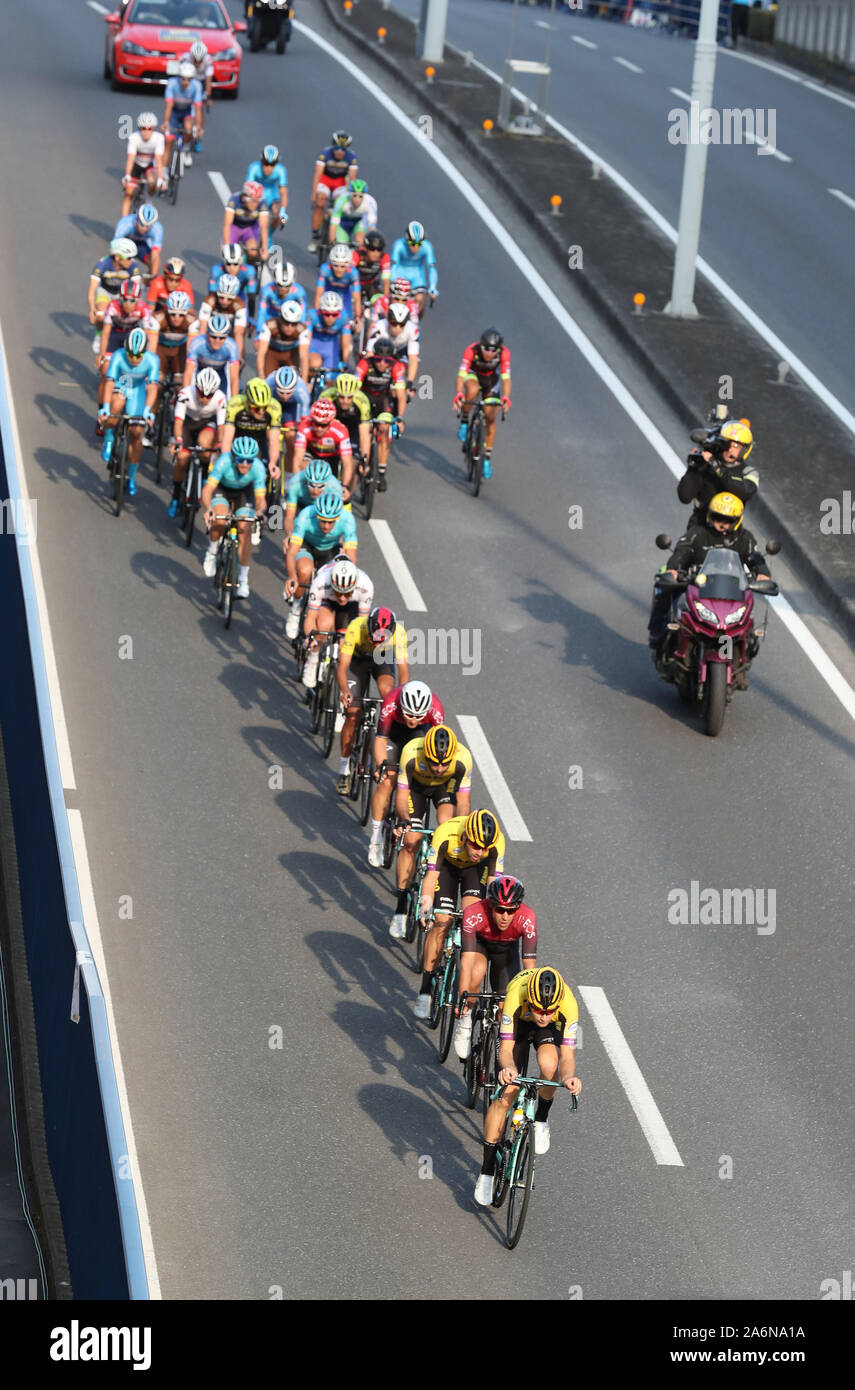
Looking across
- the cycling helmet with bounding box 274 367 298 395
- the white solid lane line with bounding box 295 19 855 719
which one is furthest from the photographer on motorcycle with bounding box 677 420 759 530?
the cycling helmet with bounding box 274 367 298 395

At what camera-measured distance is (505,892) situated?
13008mm

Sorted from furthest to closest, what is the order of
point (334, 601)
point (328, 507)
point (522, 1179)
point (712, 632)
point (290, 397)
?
1. point (290, 397)
2. point (712, 632)
3. point (328, 507)
4. point (334, 601)
5. point (522, 1179)

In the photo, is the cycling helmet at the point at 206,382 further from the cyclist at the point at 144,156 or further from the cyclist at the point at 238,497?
the cyclist at the point at 144,156

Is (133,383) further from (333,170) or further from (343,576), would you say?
(333,170)

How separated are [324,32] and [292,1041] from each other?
3299cm

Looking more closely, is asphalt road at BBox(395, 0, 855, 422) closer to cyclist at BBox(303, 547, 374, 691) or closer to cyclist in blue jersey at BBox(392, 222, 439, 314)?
cyclist in blue jersey at BBox(392, 222, 439, 314)

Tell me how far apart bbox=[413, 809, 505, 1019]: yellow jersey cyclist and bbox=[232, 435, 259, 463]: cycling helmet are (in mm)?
6290

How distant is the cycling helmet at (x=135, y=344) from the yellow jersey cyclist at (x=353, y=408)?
6.01ft

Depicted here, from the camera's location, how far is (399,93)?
38.8 metres

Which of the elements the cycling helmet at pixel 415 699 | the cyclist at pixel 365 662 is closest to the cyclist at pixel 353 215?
the cyclist at pixel 365 662

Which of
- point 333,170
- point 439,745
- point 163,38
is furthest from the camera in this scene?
point 163,38

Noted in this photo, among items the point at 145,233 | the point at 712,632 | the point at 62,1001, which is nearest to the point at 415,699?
the point at 62,1001

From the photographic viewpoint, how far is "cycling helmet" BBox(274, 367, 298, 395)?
68.9 feet

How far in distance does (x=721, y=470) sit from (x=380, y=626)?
14.5ft
